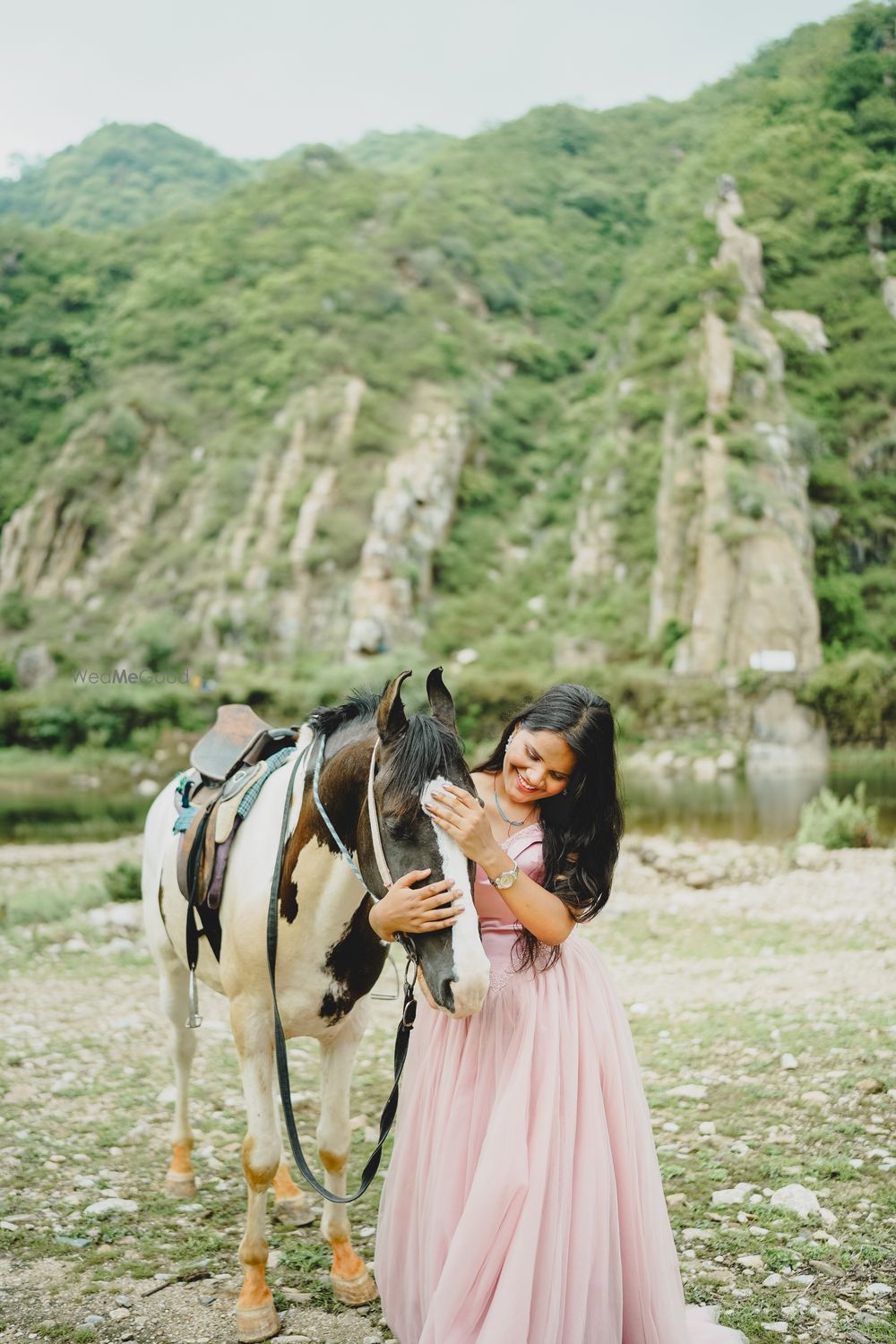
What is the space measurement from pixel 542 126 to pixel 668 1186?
76.2 m

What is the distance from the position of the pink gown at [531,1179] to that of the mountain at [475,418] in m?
28.1

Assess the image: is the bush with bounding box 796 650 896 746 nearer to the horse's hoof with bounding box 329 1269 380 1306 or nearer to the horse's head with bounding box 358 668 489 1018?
the horse's hoof with bounding box 329 1269 380 1306

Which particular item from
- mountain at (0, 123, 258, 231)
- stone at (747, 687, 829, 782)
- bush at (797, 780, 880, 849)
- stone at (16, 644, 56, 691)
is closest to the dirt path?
bush at (797, 780, 880, 849)

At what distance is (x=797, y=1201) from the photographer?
11.5 ft

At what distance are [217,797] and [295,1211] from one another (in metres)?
1.68

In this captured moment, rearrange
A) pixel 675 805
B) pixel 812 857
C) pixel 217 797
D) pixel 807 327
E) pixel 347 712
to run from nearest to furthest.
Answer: pixel 347 712, pixel 217 797, pixel 812 857, pixel 675 805, pixel 807 327

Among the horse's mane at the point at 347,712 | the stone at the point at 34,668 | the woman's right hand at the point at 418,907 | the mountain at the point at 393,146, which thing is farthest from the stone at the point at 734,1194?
the mountain at the point at 393,146

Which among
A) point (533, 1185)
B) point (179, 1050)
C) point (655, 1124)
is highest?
point (533, 1185)

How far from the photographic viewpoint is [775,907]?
31.1 ft

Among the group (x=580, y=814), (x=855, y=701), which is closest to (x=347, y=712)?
(x=580, y=814)

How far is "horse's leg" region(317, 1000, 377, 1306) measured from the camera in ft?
10.1

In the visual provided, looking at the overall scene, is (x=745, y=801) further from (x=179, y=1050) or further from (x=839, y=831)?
(x=179, y=1050)

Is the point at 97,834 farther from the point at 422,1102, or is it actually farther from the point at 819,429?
the point at 819,429

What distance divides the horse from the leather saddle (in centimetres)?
5
